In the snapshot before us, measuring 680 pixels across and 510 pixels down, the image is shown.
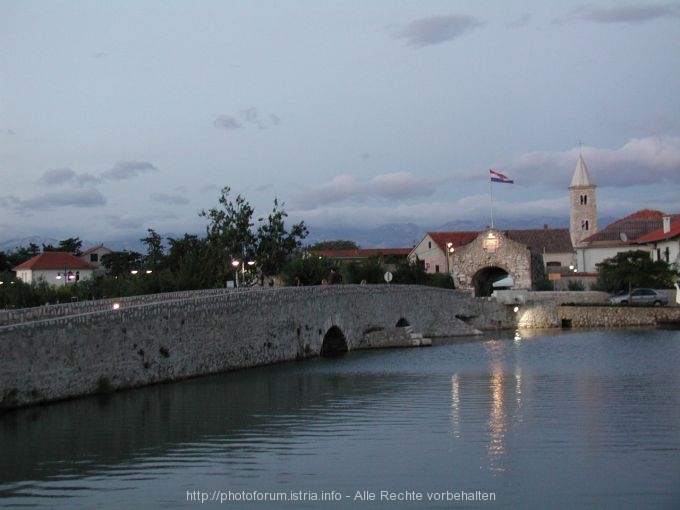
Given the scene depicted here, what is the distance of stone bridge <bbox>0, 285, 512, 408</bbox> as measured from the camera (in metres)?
19.9

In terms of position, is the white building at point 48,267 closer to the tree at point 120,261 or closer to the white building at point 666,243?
the tree at point 120,261

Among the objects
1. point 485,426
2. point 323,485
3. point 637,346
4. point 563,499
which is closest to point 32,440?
point 323,485

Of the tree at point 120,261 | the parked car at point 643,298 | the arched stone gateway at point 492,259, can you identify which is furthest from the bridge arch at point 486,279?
the tree at point 120,261

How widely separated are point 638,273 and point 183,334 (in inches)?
1290

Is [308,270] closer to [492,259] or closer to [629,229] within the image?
[492,259]

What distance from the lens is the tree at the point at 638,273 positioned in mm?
51250

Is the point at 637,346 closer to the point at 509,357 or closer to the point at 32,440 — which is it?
the point at 509,357

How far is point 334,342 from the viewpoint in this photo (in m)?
36.2

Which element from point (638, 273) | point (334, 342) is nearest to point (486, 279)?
point (638, 273)

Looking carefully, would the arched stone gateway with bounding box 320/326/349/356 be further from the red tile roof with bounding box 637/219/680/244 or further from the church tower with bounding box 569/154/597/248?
the church tower with bounding box 569/154/597/248

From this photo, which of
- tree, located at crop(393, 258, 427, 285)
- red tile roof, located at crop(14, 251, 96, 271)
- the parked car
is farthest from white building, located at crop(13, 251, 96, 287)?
the parked car

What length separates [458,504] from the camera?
1198 cm

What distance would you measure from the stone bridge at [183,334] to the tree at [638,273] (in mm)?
14224

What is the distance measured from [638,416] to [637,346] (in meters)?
17.2
